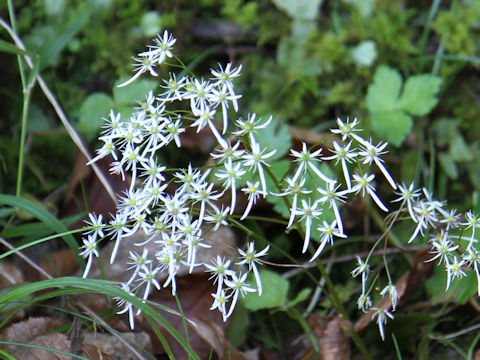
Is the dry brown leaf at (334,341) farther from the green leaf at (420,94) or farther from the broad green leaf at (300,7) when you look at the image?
the broad green leaf at (300,7)

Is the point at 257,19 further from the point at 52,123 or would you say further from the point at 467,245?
the point at 467,245

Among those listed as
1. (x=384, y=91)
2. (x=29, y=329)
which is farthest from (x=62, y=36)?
(x=384, y=91)

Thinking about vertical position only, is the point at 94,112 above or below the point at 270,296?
above

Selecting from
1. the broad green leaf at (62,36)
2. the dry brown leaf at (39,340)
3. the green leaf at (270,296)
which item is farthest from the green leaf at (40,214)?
the broad green leaf at (62,36)

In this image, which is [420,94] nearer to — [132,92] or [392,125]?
[392,125]

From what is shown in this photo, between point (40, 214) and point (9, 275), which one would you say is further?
point (9, 275)
